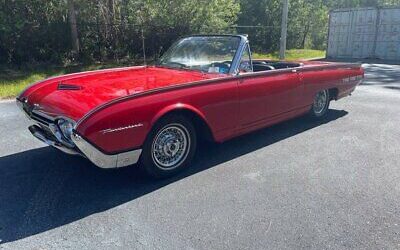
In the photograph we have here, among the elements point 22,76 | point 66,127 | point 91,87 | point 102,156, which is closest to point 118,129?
point 102,156

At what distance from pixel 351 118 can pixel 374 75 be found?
7.20 m

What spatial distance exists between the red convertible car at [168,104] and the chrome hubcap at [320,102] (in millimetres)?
460

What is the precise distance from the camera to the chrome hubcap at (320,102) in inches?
239

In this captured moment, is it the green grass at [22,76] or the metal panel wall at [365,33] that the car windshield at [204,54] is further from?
the metal panel wall at [365,33]

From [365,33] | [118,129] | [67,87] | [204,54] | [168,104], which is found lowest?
[118,129]

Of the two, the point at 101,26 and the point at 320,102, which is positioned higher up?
the point at 101,26

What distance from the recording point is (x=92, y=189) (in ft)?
11.9

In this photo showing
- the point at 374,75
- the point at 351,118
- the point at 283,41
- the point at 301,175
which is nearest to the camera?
the point at 301,175

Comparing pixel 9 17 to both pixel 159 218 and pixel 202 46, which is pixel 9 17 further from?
pixel 159 218

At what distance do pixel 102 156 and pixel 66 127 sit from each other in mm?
424

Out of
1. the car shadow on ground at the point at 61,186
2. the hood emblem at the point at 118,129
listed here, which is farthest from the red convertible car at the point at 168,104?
the car shadow on ground at the point at 61,186

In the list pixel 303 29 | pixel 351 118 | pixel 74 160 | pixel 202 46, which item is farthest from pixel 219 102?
pixel 303 29

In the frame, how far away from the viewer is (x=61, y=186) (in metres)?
3.66

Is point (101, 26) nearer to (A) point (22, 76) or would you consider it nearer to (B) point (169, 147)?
(A) point (22, 76)
